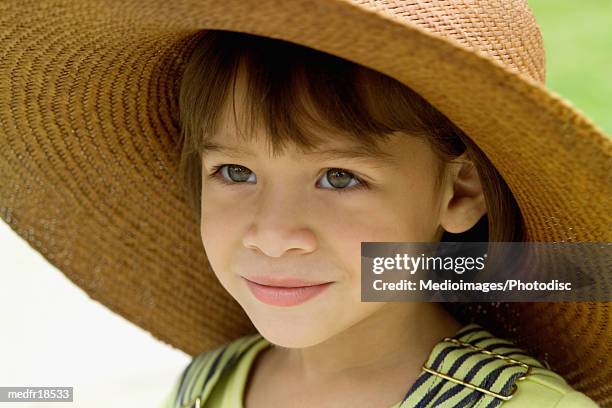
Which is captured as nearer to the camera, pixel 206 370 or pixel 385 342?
pixel 385 342

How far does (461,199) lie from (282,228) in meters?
0.30

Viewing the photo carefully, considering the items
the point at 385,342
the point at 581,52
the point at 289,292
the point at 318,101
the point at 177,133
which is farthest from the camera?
the point at 581,52

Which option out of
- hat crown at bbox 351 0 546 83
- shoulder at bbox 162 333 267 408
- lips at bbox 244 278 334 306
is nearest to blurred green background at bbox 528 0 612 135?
shoulder at bbox 162 333 267 408

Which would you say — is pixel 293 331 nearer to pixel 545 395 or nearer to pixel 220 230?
pixel 220 230

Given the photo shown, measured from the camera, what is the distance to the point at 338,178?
4.71ft

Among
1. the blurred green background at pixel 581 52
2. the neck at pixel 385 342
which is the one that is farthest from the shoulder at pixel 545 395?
the blurred green background at pixel 581 52

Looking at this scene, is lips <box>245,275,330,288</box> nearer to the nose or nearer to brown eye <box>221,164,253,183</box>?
the nose

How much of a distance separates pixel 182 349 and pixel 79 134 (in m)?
0.50

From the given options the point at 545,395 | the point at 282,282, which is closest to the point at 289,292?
the point at 282,282

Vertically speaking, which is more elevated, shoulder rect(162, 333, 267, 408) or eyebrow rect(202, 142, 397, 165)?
eyebrow rect(202, 142, 397, 165)

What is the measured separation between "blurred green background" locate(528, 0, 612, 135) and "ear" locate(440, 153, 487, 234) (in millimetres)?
2481

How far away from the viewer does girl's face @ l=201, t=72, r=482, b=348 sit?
1415 millimetres

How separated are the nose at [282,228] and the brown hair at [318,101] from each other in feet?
0.22

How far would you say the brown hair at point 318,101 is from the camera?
1.36 m
